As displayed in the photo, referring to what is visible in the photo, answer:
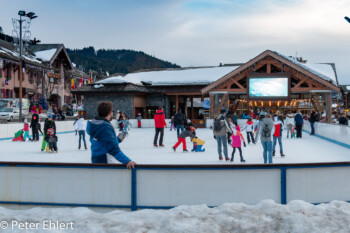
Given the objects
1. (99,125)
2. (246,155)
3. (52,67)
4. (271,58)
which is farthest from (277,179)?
(52,67)

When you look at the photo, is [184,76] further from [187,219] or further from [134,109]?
[187,219]

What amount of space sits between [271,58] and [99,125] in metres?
25.3

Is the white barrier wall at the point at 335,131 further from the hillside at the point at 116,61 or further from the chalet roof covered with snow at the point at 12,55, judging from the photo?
the hillside at the point at 116,61

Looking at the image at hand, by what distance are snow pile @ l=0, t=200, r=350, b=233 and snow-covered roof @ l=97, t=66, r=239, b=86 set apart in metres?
29.5

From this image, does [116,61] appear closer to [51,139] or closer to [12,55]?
[12,55]

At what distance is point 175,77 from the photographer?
3750 cm

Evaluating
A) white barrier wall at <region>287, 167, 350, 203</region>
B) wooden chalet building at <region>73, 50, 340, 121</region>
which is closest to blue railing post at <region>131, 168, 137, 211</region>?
white barrier wall at <region>287, 167, 350, 203</region>


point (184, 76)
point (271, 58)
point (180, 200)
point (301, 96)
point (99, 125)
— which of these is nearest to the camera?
point (99, 125)

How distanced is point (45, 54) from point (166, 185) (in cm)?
4376

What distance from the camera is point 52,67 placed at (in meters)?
46.2

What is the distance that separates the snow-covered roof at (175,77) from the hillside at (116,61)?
8782cm

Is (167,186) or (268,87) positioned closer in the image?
(167,186)

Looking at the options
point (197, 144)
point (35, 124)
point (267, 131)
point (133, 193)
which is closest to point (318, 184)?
point (133, 193)

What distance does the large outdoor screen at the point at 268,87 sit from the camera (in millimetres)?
27625
